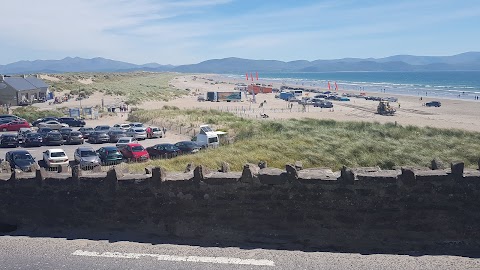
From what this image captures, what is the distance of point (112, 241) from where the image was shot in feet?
24.3

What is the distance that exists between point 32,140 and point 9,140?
1.70m

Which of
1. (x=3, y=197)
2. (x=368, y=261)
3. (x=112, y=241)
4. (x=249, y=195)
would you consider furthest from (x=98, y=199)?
(x=368, y=261)

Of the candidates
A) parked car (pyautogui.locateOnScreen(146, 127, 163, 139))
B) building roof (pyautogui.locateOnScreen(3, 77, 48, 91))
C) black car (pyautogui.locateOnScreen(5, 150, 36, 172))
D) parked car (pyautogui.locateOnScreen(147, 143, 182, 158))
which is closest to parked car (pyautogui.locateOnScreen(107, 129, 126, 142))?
parked car (pyautogui.locateOnScreen(146, 127, 163, 139))

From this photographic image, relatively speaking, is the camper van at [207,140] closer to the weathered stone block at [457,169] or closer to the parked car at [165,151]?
the parked car at [165,151]

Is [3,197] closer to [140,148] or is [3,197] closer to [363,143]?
[140,148]

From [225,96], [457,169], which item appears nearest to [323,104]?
[225,96]

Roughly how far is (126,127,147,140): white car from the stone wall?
32.2m

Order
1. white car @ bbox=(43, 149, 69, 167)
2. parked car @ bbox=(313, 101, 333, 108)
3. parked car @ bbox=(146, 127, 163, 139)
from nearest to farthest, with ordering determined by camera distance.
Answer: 1. white car @ bbox=(43, 149, 69, 167)
2. parked car @ bbox=(146, 127, 163, 139)
3. parked car @ bbox=(313, 101, 333, 108)

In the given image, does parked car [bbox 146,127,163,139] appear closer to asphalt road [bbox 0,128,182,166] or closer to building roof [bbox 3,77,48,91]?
asphalt road [bbox 0,128,182,166]

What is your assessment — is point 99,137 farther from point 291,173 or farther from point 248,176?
point 291,173

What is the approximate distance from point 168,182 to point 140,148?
932 inches

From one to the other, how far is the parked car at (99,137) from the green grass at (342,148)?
10986 millimetres

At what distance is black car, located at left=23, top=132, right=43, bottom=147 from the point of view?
119ft

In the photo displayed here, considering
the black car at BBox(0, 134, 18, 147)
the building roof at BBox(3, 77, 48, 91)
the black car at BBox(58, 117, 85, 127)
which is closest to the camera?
the black car at BBox(0, 134, 18, 147)
